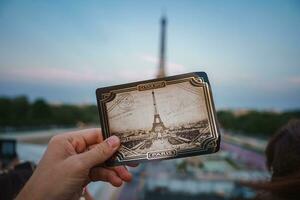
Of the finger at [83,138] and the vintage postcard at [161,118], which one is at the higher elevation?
the vintage postcard at [161,118]

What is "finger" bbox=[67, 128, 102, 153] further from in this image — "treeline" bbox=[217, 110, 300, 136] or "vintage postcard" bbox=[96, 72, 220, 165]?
"treeline" bbox=[217, 110, 300, 136]

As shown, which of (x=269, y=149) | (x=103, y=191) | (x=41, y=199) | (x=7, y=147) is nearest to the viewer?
(x=41, y=199)

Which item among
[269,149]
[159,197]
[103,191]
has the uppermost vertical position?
[269,149]

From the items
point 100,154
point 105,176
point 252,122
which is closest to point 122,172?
point 105,176

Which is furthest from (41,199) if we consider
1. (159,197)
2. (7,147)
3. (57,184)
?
(159,197)

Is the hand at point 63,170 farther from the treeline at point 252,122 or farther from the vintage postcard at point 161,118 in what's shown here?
the treeline at point 252,122

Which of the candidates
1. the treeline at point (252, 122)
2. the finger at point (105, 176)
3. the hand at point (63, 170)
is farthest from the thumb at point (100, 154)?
the treeline at point (252, 122)

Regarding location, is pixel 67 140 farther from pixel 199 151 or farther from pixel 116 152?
pixel 199 151
